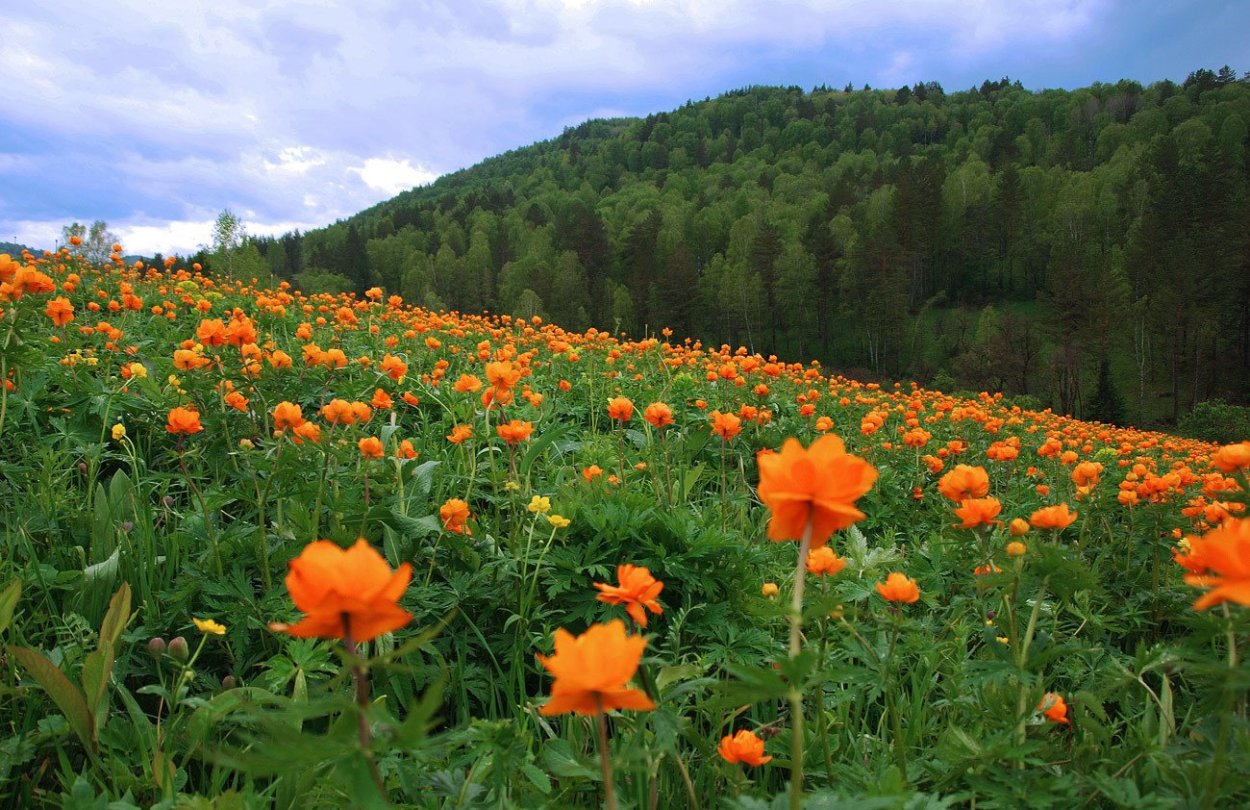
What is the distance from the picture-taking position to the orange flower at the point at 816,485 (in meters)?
0.73

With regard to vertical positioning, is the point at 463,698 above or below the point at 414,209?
below

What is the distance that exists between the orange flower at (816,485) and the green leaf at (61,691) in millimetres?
1546

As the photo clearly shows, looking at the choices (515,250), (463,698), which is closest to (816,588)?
(463,698)

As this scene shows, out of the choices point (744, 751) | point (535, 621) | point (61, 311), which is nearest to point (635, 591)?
point (744, 751)

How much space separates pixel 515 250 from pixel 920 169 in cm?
4003

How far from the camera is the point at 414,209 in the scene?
89.5m

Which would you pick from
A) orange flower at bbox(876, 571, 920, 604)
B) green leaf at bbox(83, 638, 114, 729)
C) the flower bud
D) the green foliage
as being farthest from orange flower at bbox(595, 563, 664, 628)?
the green foliage

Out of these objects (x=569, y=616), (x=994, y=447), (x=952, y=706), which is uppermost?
(x=994, y=447)

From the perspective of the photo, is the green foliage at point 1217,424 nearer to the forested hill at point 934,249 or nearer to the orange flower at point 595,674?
the forested hill at point 934,249

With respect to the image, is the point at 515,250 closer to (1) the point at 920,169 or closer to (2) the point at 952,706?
(1) the point at 920,169

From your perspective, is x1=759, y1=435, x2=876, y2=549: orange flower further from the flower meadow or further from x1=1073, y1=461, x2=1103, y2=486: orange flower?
x1=1073, y1=461, x2=1103, y2=486: orange flower

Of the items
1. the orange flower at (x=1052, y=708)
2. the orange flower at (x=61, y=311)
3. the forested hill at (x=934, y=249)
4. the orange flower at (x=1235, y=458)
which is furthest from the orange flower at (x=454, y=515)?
the forested hill at (x=934, y=249)

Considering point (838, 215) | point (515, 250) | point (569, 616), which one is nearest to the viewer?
point (569, 616)

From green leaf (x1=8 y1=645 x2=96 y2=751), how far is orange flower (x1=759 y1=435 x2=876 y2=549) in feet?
5.07
